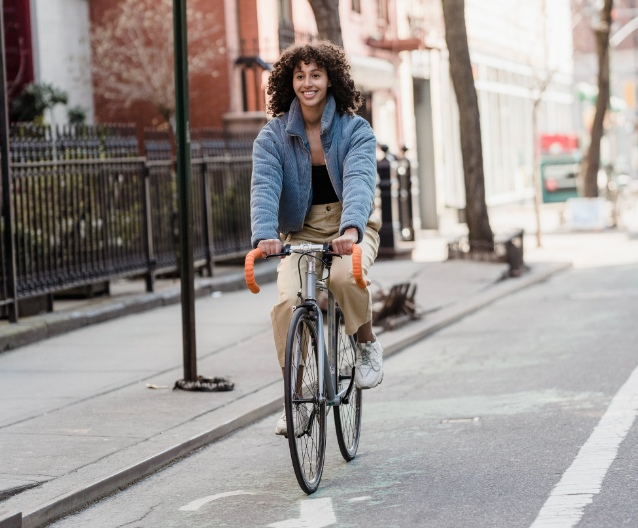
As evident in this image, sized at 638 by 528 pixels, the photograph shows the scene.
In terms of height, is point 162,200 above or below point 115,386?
above

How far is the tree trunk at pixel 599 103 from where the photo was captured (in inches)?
1214

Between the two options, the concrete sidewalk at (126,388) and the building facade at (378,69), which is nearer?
the concrete sidewalk at (126,388)

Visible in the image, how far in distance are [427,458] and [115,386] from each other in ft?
10.4

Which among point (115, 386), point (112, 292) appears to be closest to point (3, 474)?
point (115, 386)

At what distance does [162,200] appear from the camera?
15945 mm

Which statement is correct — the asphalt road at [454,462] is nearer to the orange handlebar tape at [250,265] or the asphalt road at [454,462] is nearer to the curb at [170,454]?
the curb at [170,454]

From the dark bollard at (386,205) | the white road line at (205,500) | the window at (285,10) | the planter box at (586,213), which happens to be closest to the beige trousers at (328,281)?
the white road line at (205,500)

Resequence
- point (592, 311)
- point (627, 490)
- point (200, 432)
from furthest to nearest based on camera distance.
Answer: point (592, 311) < point (200, 432) < point (627, 490)

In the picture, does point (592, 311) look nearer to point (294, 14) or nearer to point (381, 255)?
point (381, 255)

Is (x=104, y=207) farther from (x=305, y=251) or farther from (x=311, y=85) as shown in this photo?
(x=305, y=251)

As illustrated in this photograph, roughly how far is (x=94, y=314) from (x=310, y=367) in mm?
7115

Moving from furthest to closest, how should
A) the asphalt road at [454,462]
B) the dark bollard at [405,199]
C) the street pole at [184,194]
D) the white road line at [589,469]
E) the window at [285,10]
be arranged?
the window at [285,10] → the dark bollard at [405,199] → the street pole at [184,194] → the asphalt road at [454,462] → the white road line at [589,469]

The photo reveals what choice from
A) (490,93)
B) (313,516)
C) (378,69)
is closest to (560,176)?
(490,93)

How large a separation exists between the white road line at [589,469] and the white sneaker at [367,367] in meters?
1.07
